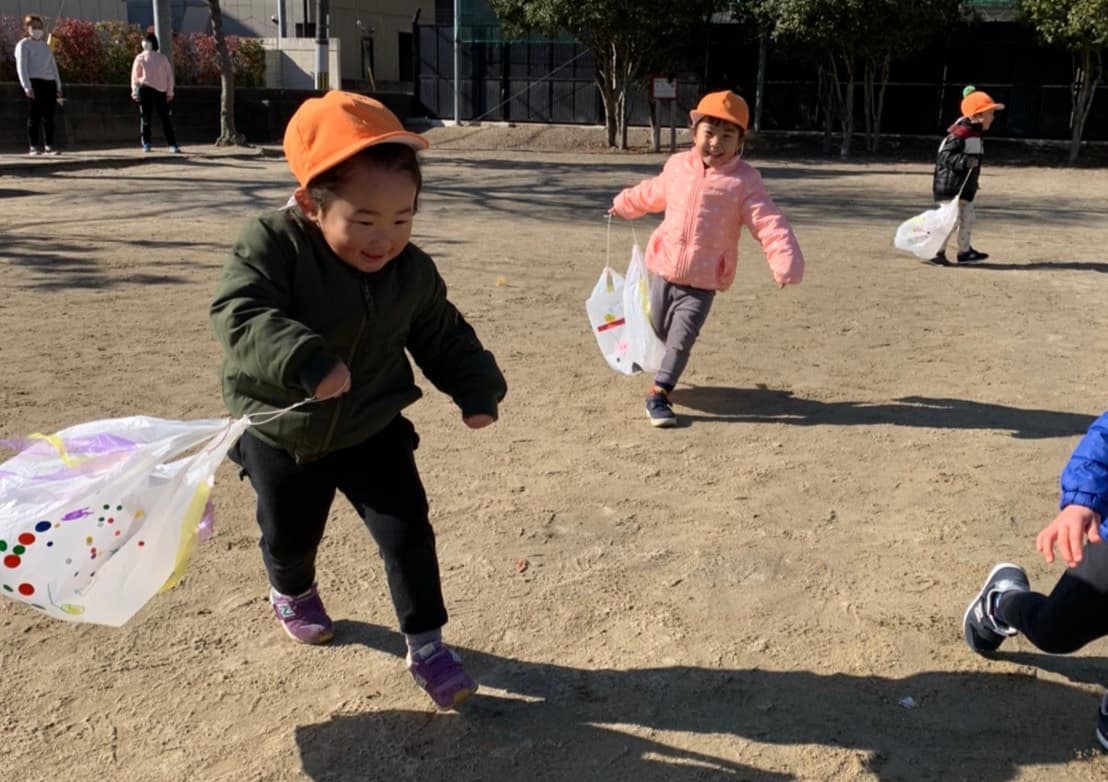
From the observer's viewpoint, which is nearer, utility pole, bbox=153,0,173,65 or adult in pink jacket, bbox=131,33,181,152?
adult in pink jacket, bbox=131,33,181,152

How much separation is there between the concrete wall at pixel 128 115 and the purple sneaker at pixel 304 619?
16.8 metres

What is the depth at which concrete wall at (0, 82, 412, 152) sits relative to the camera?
17141 mm

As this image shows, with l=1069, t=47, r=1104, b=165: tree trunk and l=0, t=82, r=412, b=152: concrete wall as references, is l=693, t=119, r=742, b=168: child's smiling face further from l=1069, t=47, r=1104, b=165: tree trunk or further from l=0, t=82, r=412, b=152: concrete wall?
l=1069, t=47, r=1104, b=165: tree trunk

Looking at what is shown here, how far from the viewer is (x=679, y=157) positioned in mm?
4988

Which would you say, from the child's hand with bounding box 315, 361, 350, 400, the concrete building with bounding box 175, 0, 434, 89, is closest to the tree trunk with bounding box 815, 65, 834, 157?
the concrete building with bounding box 175, 0, 434, 89

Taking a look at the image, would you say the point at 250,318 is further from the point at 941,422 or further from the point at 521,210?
the point at 521,210

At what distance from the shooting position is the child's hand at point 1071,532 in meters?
2.16

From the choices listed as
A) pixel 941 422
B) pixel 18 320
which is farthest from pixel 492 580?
pixel 18 320

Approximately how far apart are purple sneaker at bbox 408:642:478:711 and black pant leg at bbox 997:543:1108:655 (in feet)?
4.51

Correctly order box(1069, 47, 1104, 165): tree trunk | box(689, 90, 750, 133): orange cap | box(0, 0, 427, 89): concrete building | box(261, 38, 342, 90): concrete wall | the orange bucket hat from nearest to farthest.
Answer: box(689, 90, 750, 133): orange cap, the orange bucket hat, box(1069, 47, 1104, 165): tree trunk, box(261, 38, 342, 90): concrete wall, box(0, 0, 427, 89): concrete building

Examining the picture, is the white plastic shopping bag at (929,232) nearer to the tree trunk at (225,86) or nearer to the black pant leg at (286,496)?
the black pant leg at (286,496)

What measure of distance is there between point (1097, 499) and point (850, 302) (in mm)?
5139

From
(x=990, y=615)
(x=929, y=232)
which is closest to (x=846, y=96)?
(x=929, y=232)

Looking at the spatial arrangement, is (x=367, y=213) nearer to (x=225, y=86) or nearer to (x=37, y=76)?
(x=37, y=76)
